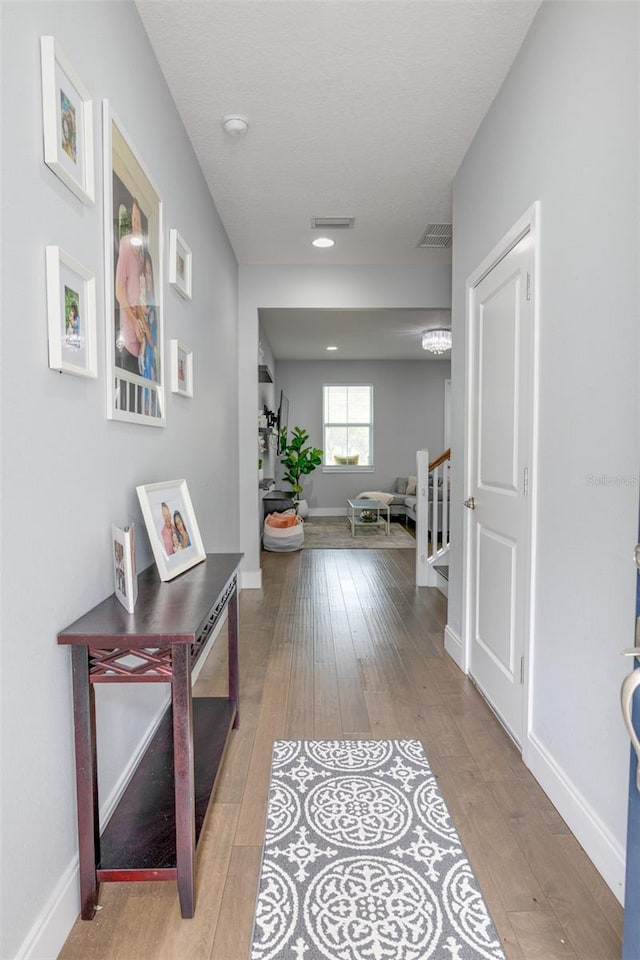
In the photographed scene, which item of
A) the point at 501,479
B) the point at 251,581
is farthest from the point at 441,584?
the point at 501,479

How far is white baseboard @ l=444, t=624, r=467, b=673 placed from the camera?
9.33 ft

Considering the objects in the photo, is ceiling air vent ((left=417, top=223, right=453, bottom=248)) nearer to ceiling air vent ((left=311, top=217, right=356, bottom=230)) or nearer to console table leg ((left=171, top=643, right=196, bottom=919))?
ceiling air vent ((left=311, top=217, right=356, bottom=230))

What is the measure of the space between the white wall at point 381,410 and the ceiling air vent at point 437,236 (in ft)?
17.5

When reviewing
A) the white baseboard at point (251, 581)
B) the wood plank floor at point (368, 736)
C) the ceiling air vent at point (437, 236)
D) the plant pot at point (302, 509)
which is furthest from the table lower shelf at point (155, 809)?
the plant pot at point (302, 509)

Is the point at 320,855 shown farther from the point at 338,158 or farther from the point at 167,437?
the point at 338,158

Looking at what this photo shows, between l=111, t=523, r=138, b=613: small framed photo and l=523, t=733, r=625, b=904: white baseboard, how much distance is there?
143 centimetres

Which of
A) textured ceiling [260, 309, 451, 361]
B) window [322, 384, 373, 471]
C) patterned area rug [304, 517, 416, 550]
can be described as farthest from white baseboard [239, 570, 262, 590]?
window [322, 384, 373, 471]

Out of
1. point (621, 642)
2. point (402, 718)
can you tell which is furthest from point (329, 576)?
point (621, 642)

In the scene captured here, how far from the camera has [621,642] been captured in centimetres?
138

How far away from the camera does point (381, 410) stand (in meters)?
9.43

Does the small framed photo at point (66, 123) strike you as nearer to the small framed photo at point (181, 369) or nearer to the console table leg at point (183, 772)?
the small framed photo at point (181, 369)

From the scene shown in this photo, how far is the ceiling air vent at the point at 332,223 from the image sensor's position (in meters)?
3.57

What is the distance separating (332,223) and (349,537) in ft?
14.4

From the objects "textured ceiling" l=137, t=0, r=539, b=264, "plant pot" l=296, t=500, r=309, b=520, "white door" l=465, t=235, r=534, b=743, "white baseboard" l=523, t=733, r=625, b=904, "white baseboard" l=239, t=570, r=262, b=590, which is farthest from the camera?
"plant pot" l=296, t=500, r=309, b=520
